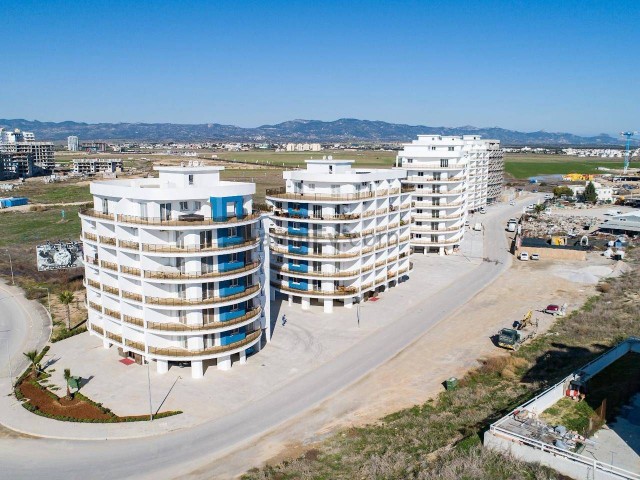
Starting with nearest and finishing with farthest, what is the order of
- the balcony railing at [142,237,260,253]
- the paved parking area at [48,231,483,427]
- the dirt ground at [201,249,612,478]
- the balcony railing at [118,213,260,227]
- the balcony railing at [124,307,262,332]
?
the dirt ground at [201,249,612,478] → the paved parking area at [48,231,483,427] → the balcony railing at [118,213,260,227] → the balcony railing at [142,237,260,253] → the balcony railing at [124,307,262,332]

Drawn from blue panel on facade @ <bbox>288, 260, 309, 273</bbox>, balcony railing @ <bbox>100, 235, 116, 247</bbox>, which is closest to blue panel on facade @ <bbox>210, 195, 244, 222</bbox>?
balcony railing @ <bbox>100, 235, 116, 247</bbox>

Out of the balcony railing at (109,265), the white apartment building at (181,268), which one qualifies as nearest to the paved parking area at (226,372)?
the white apartment building at (181,268)

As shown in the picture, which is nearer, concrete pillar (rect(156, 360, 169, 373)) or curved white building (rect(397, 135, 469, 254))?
concrete pillar (rect(156, 360, 169, 373))

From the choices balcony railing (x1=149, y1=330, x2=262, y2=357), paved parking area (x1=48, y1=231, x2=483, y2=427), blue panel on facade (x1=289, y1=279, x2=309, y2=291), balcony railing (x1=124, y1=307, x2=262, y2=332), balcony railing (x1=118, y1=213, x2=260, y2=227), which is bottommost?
paved parking area (x1=48, y1=231, x2=483, y2=427)

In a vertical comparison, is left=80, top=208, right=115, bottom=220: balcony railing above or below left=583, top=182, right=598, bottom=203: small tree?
above

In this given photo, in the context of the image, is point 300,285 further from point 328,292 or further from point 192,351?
point 192,351

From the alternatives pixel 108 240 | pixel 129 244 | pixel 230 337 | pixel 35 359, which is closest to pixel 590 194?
pixel 230 337

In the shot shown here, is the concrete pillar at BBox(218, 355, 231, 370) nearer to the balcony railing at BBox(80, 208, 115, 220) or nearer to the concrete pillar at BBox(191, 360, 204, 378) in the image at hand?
the concrete pillar at BBox(191, 360, 204, 378)
